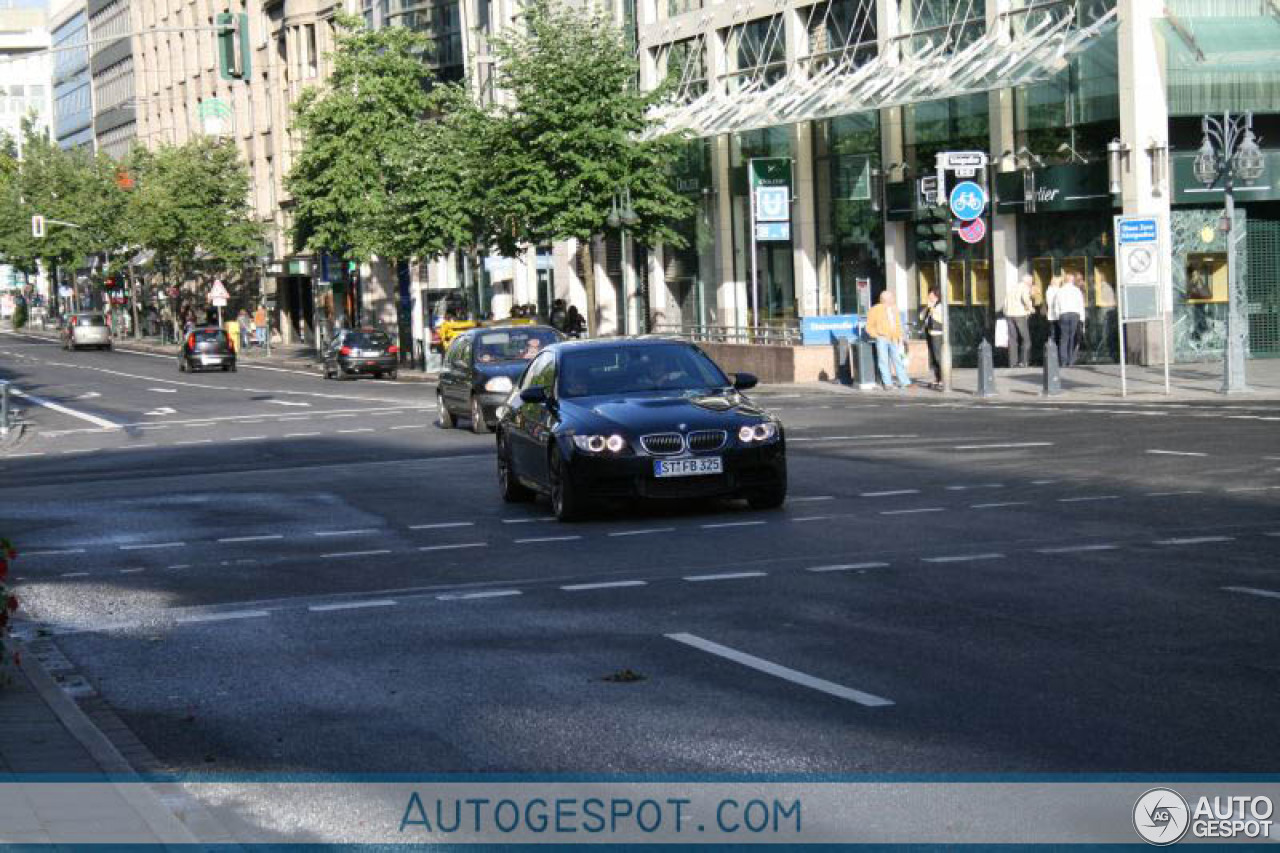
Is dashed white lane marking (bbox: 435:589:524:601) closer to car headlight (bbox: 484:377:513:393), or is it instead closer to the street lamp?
car headlight (bbox: 484:377:513:393)

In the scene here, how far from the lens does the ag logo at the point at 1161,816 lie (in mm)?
6129

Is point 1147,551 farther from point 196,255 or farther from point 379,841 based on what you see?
point 196,255

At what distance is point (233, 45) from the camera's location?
28.7 meters

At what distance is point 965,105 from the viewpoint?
42.2m

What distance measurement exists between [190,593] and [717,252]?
4192 centimetres

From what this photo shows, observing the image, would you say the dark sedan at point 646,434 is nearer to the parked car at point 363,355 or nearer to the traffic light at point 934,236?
the traffic light at point 934,236

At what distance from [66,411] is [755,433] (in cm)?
3257

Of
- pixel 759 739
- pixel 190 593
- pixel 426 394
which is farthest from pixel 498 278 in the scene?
pixel 759 739

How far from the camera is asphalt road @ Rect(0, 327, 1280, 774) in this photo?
7898 mm

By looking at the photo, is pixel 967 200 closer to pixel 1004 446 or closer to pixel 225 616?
→ pixel 1004 446

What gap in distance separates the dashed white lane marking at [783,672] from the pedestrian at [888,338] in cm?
2619

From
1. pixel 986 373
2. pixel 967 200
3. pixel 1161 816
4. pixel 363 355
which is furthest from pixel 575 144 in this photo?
pixel 1161 816

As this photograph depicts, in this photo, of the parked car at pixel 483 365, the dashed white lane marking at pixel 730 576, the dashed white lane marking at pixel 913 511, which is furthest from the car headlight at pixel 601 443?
the parked car at pixel 483 365

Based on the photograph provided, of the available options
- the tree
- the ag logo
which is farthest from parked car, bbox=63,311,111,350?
the ag logo
